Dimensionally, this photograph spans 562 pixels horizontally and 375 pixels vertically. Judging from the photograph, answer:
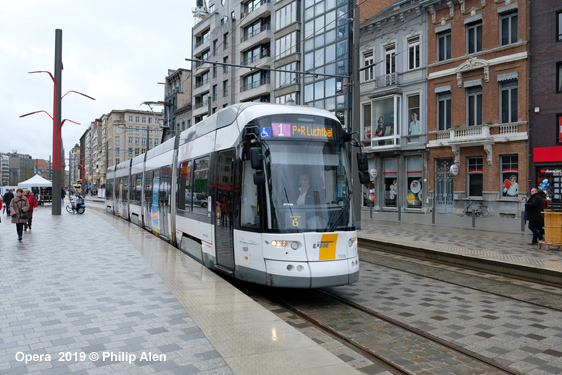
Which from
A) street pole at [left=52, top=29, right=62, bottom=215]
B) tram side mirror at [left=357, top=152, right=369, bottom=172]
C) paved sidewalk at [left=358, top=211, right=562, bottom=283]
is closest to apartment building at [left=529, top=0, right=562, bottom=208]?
paved sidewalk at [left=358, top=211, right=562, bottom=283]

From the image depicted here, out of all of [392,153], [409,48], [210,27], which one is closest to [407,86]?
[409,48]

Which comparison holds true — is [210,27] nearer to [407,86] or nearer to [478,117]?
[407,86]

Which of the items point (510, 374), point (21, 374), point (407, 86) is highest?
point (407, 86)

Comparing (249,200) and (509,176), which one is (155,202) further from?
(509,176)

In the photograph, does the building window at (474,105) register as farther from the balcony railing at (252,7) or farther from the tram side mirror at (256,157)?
the balcony railing at (252,7)

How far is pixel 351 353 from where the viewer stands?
16.6 ft

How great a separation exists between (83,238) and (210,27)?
47.8 m

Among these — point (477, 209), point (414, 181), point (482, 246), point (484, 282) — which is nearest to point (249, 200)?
point (484, 282)

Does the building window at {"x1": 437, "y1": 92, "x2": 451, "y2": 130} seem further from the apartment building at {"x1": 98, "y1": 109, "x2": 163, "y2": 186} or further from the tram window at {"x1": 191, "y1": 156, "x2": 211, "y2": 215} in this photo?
the apartment building at {"x1": 98, "y1": 109, "x2": 163, "y2": 186}

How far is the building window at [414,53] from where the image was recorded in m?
29.3

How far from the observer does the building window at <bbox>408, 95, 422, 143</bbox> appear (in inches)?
1150

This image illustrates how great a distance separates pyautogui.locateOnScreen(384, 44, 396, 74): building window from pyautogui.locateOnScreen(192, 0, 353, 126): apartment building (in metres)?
2.87

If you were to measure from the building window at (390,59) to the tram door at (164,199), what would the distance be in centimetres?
2105

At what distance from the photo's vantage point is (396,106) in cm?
3002
